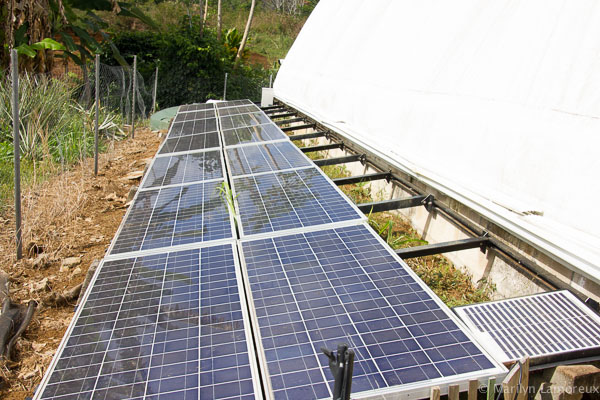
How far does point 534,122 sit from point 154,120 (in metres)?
13.1

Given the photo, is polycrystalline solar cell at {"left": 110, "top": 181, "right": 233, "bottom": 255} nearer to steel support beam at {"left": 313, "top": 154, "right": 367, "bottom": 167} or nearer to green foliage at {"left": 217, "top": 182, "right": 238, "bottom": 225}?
green foliage at {"left": 217, "top": 182, "right": 238, "bottom": 225}

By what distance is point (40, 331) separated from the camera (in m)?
3.93

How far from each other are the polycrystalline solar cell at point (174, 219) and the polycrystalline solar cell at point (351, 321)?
552 mm

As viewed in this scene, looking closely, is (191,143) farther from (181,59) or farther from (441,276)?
(181,59)

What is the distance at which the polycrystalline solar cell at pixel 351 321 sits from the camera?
6.41 ft

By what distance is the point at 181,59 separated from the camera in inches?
Answer: 821

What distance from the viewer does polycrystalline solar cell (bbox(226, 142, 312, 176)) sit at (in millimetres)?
5400

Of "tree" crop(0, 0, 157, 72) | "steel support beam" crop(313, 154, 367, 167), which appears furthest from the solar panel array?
"tree" crop(0, 0, 157, 72)

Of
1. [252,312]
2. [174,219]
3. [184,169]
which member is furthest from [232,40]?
[252,312]

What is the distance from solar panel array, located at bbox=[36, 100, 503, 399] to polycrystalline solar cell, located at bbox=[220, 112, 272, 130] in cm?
465

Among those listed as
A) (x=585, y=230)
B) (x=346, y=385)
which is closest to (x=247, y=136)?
(x=585, y=230)

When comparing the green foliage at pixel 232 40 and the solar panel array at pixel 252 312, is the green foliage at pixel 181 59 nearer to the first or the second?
the green foliage at pixel 232 40

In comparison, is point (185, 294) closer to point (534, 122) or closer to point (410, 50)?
point (534, 122)

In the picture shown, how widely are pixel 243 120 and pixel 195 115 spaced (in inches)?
82.8
